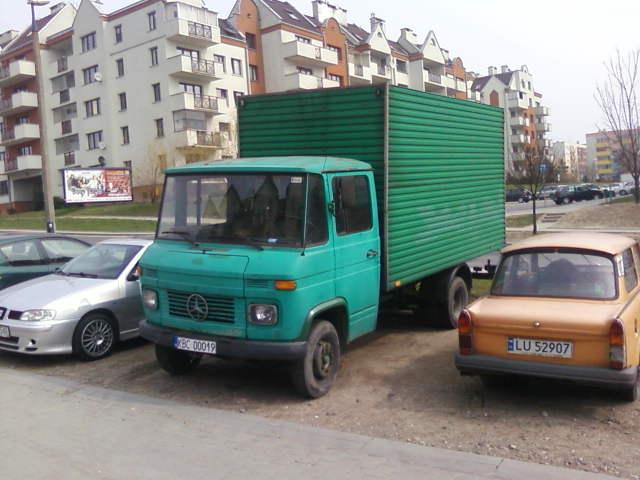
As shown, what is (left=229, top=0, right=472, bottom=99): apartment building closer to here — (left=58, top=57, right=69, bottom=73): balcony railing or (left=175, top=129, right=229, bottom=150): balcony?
(left=175, top=129, right=229, bottom=150): balcony

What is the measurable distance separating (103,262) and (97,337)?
4.12ft

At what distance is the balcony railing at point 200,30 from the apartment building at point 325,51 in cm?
667

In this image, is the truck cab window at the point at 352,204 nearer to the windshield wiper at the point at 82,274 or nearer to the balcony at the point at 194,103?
the windshield wiper at the point at 82,274

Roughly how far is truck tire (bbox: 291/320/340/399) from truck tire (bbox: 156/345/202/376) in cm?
160

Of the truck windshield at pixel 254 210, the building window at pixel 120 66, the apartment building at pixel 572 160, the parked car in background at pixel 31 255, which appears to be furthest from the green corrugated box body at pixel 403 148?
the apartment building at pixel 572 160

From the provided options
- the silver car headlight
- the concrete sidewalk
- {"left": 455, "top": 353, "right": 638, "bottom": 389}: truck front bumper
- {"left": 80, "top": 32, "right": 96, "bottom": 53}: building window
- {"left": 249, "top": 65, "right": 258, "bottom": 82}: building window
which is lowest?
the concrete sidewalk

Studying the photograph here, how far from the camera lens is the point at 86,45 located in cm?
4953

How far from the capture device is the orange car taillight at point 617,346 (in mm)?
5250

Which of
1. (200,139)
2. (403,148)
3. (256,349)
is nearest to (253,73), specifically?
(200,139)

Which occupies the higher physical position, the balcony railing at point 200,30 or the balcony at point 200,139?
the balcony railing at point 200,30

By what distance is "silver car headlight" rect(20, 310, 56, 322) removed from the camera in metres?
7.61

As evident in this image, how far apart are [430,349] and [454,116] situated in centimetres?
328

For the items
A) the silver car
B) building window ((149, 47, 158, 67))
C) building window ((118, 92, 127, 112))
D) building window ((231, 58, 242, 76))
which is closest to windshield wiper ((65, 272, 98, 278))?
the silver car

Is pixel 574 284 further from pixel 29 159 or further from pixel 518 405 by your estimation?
pixel 29 159
